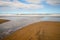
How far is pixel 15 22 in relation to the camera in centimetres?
268

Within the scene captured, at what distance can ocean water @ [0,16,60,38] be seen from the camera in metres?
2.62

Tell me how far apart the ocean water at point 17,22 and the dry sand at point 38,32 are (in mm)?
79

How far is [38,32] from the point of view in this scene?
2.59 m

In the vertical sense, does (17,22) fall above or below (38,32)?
above

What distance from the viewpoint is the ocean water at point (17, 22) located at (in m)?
2.62

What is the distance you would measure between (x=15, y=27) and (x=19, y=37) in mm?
236

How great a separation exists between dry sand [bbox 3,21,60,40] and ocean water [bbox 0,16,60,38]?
79mm

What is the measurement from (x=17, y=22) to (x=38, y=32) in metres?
0.51

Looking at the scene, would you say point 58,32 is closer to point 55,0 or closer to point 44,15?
point 44,15

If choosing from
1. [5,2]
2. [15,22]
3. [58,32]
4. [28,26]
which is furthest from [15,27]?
[58,32]

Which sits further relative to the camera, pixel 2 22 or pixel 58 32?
pixel 2 22

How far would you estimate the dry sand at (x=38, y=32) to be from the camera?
8.33 ft

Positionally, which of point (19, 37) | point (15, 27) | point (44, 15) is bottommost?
point (19, 37)

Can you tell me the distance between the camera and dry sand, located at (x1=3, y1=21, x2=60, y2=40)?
2.54 m
